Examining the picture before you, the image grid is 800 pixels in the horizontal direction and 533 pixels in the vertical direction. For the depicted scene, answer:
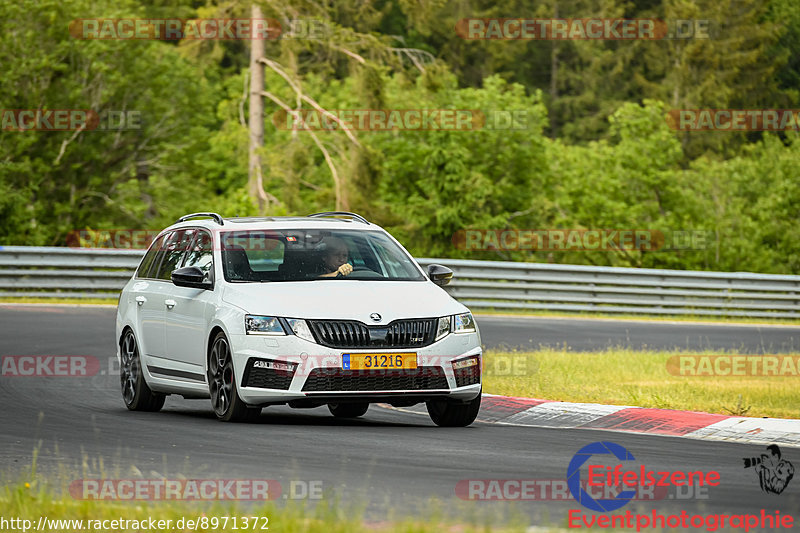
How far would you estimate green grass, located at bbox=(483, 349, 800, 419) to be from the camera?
42.8 ft

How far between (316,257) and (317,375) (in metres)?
1.56

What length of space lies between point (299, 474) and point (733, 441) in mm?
4082

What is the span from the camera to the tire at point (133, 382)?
41.3 feet

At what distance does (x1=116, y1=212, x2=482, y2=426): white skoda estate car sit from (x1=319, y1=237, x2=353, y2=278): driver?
0.01 m

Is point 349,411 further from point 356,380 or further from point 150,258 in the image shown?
point 150,258

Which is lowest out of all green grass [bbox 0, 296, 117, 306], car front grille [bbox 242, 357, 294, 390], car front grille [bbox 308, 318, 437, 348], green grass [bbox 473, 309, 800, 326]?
green grass [bbox 473, 309, 800, 326]

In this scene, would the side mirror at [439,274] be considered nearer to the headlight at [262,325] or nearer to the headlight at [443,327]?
the headlight at [443,327]

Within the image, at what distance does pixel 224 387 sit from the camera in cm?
1107

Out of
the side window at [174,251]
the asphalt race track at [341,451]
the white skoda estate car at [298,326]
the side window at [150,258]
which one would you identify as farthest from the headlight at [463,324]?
the side window at [150,258]

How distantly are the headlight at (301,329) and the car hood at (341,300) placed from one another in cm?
4

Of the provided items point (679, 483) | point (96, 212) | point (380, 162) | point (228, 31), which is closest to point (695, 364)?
point (679, 483)

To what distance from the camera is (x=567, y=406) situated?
40.9 feet

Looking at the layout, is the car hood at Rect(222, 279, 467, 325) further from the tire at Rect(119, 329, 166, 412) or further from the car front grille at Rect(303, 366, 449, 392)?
the tire at Rect(119, 329, 166, 412)

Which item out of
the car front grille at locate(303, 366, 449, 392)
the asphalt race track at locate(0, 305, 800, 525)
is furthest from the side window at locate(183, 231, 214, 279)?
the car front grille at locate(303, 366, 449, 392)
